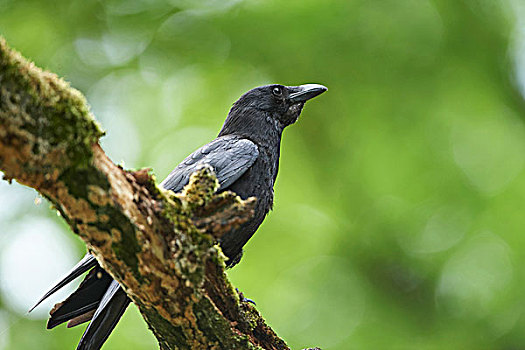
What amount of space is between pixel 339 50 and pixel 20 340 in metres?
4.69

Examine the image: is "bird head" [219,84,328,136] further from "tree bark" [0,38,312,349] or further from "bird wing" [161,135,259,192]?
"tree bark" [0,38,312,349]

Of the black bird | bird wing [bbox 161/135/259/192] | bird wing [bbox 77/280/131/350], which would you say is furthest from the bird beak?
bird wing [bbox 77/280/131/350]

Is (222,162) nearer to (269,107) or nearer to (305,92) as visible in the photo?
(269,107)

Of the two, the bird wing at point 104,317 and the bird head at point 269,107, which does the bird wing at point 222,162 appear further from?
the bird wing at point 104,317

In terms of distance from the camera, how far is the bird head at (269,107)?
462cm

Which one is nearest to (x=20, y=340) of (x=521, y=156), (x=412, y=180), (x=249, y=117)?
(x=249, y=117)

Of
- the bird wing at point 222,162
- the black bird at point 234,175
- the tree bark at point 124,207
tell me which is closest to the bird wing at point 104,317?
the black bird at point 234,175

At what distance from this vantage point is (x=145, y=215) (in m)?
2.17

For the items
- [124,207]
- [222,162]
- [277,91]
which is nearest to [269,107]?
[277,91]

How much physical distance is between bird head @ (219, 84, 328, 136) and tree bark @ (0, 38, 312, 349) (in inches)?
84.0

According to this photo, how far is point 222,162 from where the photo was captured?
3.74 metres

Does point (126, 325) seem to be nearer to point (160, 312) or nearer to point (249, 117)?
point (249, 117)

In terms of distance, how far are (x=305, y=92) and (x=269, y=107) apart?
34cm

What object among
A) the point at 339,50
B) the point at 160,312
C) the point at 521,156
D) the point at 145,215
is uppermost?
the point at 339,50
